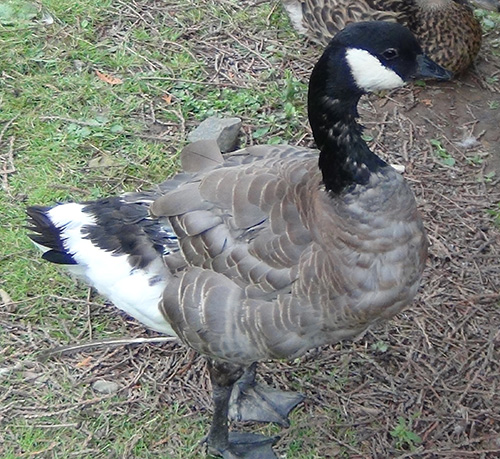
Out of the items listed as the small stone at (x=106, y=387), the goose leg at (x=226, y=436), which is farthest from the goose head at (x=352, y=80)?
the small stone at (x=106, y=387)

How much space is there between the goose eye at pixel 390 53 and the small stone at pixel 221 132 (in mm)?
1621

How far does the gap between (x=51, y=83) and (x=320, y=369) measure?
7.62 feet

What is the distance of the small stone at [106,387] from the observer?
10.3ft

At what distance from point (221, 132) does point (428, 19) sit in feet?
→ 4.75

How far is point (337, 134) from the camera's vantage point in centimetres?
252

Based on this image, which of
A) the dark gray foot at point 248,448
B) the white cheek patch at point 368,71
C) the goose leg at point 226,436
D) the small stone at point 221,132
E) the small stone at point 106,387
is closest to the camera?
the white cheek patch at point 368,71

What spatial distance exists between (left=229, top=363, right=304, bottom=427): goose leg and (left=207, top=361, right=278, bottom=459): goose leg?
8 centimetres

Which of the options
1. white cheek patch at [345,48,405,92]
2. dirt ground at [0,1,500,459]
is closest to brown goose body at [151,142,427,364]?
white cheek patch at [345,48,405,92]

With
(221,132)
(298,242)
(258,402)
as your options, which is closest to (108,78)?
(221,132)

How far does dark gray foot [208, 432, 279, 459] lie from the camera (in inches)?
115

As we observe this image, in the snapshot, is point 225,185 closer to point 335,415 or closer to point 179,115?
point 335,415

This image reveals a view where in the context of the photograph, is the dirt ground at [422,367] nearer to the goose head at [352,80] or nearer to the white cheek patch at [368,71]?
the goose head at [352,80]

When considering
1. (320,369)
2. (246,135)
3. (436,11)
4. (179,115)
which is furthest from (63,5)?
(320,369)

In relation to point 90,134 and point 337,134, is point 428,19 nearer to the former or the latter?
point 90,134
